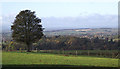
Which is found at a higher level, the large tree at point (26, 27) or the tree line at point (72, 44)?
the large tree at point (26, 27)

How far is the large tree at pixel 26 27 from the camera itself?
1572 inches

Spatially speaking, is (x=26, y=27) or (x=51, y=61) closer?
(x=51, y=61)

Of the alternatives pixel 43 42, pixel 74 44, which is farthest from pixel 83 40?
pixel 43 42

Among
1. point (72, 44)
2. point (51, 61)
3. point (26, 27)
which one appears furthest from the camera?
point (72, 44)

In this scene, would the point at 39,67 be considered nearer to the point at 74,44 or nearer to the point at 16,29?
the point at 16,29

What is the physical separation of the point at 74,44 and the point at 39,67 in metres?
43.5

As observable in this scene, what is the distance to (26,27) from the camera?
132 ft

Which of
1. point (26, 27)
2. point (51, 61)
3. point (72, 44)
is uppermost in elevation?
point (26, 27)

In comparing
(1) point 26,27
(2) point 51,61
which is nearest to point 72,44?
(1) point 26,27

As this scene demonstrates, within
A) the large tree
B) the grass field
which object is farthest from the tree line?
the grass field

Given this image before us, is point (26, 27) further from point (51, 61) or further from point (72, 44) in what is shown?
point (51, 61)

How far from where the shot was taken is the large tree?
131 feet

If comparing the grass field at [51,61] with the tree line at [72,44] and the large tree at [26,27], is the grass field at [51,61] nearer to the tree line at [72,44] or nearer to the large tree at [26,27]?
the large tree at [26,27]

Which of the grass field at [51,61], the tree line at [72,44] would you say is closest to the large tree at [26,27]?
the tree line at [72,44]
